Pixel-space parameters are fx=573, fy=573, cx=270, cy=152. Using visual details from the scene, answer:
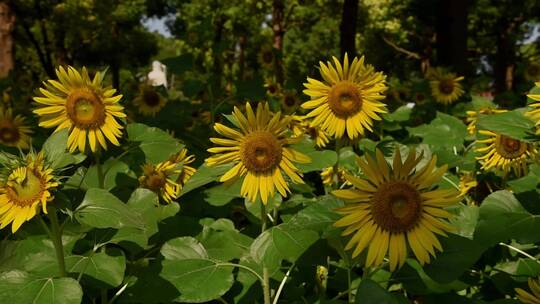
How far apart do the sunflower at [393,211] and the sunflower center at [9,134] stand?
8.63 ft

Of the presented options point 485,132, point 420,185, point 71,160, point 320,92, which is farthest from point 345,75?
point 71,160

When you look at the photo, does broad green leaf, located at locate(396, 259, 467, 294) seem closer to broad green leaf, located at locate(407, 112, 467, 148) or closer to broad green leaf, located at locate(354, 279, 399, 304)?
broad green leaf, located at locate(354, 279, 399, 304)

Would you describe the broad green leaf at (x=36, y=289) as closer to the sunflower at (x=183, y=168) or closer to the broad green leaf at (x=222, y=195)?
the broad green leaf at (x=222, y=195)

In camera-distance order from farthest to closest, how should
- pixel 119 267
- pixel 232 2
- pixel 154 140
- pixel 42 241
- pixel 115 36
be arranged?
pixel 115 36 → pixel 232 2 → pixel 154 140 → pixel 42 241 → pixel 119 267

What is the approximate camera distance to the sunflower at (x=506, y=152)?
253cm

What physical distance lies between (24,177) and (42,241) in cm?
47

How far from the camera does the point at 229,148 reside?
6.84ft

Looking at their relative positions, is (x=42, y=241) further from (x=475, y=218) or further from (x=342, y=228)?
(x=475, y=218)

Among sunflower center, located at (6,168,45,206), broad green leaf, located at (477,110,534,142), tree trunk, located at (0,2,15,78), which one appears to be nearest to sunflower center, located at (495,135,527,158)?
broad green leaf, located at (477,110,534,142)

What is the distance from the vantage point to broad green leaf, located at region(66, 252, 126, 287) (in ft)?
5.82

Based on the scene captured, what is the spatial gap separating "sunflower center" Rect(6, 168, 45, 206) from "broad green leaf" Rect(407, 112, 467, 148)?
2224 millimetres

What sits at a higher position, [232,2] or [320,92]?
→ [232,2]

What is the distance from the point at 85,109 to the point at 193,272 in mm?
886

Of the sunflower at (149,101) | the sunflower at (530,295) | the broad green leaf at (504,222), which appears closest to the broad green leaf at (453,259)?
the broad green leaf at (504,222)
